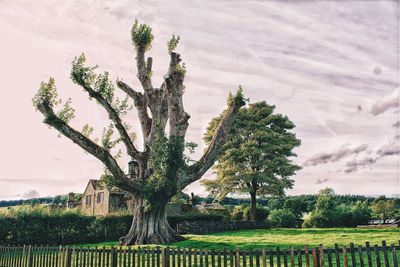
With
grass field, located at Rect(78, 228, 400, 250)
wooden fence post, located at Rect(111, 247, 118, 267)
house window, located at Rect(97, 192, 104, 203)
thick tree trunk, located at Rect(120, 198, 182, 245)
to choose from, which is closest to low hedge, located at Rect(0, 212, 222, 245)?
thick tree trunk, located at Rect(120, 198, 182, 245)

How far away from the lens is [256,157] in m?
48.2

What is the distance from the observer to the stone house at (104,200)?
178 feet

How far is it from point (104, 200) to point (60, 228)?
2240 centimetres

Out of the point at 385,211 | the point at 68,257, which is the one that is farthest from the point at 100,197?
the point at 68,257

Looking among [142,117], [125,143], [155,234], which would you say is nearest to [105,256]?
[155,234]

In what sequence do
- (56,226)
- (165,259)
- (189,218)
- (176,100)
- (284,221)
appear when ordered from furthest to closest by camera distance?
(284,221) < (189,218) < (56,226) < (176,100) < (165,259)

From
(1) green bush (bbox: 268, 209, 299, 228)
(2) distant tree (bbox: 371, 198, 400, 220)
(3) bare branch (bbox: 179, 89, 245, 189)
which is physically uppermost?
(3) bare branch (bbox: 179, 89, 245, 189)

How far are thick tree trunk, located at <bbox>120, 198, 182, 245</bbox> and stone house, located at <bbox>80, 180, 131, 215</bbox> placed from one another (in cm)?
2480

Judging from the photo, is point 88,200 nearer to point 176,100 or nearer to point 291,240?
point 176,100

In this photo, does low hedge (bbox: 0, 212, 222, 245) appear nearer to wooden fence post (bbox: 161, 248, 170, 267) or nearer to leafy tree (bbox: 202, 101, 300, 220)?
leafy tree (bbox: 202, 101, 300, 220)

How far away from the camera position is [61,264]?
16031 mm

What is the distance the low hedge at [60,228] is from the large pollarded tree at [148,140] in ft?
25.1

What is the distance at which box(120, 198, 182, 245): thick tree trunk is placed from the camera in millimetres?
27188

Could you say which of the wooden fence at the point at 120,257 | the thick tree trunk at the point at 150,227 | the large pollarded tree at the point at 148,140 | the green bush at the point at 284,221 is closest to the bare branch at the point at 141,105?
the large pollarded tree at the point at 148,140
